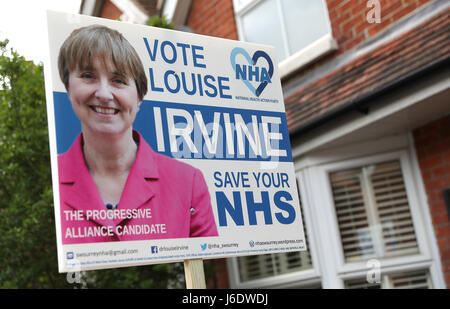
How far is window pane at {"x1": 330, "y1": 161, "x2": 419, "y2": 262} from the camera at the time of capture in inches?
229

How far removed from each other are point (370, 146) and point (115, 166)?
3.78 meters

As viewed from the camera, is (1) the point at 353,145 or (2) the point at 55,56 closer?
(2) the point at 55,56

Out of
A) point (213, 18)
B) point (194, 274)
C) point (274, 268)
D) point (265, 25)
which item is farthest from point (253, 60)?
point (213, 18)

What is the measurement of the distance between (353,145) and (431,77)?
1354 millimetres

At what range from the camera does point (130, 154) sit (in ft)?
9.12

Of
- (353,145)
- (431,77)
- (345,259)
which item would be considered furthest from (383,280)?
(431,77)

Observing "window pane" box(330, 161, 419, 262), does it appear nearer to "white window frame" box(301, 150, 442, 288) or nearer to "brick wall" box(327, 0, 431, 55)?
"white window frame" box(301, 150, 442, 288)

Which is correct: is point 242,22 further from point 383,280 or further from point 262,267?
point 383,280

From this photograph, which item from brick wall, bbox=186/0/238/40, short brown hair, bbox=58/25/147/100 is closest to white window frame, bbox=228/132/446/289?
brick wall, bbox=186/0/238/40

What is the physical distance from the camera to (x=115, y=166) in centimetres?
273

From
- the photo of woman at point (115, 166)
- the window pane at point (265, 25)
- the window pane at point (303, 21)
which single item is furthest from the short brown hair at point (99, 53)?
the window pane at point (265, 25)

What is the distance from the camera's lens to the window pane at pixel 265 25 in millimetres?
7258

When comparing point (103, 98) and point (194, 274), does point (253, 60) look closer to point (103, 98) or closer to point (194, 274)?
point (103, 98)

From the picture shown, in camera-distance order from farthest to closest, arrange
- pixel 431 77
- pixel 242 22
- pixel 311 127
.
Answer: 1. pixel 242 22
2. pixel 311 127
3. pixel 431 77
